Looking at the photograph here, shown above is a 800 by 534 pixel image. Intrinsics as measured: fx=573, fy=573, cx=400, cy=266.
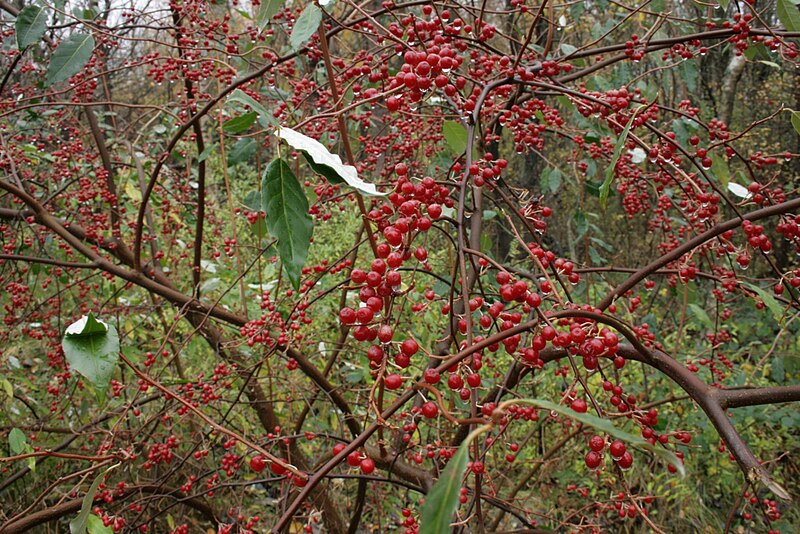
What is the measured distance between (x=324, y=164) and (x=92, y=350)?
40 cm

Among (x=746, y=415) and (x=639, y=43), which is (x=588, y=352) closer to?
(x=639, y=43)

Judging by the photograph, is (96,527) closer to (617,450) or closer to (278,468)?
(278,468)

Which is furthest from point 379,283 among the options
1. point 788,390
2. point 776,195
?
point 776,195

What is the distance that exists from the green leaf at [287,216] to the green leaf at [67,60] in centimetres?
89

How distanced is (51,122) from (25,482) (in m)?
1.74

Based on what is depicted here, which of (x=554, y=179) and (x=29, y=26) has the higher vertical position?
(x=29, y=26)

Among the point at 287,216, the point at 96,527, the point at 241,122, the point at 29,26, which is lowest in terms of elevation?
the point at 96,527

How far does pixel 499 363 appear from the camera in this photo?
320cm

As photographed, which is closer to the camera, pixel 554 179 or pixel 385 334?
pixel 385 334

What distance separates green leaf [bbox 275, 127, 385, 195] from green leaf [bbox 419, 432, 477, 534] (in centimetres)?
30

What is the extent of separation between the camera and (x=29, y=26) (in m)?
1.35

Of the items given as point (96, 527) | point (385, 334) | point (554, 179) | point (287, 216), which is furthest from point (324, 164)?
point (554, 179)

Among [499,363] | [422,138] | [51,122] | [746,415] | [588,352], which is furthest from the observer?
[499,363]

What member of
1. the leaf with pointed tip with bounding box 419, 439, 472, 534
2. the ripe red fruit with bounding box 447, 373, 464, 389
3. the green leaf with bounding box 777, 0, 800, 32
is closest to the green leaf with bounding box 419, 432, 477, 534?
the leaf with pointed tip with bounding box 419, 439, 472, 534
